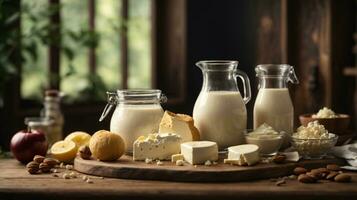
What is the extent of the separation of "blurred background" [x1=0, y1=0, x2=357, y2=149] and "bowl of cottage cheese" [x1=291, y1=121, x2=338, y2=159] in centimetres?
161

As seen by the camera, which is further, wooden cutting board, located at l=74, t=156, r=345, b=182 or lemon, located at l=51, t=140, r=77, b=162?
lemon, located at l=51, t=140, r=77, b=162

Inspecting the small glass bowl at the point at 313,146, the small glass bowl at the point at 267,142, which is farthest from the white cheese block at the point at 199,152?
the small glass bowl at the point at 313,146

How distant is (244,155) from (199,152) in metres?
0.12

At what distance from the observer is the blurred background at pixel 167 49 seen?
11.4ft

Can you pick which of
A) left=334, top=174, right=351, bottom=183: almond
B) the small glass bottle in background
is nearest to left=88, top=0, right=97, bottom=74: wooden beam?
the small glass bottle in background

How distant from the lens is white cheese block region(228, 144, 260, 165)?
1.63 meters

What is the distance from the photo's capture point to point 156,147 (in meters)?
1.72

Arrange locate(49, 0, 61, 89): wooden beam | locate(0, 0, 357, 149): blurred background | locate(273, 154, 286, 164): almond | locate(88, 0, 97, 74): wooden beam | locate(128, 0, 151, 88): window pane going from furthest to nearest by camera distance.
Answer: locate(128, 0, 151, 88): window pane < locate(88, 0, 97, 74): wooden beam < locate(49, 0, 61, 89): wooden beam < locate(0, 0, 357, 149): blurred background < locate(273, 154, 286, 164): almond

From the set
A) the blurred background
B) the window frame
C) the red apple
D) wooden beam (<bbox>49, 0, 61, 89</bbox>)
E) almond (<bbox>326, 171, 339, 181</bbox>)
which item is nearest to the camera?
almond (<bbox>326, 171, 339, 181</bbox>)

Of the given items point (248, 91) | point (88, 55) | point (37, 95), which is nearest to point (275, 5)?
point (88, 55)

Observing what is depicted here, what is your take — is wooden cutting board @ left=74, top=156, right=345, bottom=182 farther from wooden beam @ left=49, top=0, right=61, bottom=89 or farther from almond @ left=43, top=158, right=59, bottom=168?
wooden beam @ left=49, top=0, right=61, bottom=89

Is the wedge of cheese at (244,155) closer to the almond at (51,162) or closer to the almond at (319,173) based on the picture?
the almond at (319,173)

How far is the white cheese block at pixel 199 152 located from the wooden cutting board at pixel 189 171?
0.02 meters

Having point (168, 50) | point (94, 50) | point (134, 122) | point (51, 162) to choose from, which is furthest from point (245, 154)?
point (168, 50)
